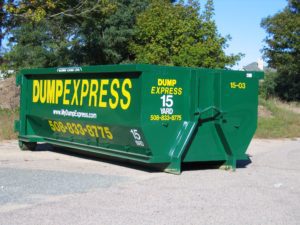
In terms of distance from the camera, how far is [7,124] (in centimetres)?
1797

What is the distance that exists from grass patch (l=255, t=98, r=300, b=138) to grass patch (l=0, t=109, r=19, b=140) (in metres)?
9.10

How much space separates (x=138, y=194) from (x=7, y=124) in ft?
34.1

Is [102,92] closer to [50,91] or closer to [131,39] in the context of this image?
[50,91]

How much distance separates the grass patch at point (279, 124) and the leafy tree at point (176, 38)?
16.0ft

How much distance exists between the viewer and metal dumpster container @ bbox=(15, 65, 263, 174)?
1057cm

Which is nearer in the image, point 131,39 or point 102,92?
point 102,92

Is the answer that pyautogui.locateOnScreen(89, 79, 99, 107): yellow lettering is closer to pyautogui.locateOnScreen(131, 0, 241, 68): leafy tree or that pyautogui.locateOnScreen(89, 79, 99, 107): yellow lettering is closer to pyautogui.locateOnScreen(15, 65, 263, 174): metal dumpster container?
pyautogui.locateOnScreen(15, 65, 263, 174): metal dumpster container

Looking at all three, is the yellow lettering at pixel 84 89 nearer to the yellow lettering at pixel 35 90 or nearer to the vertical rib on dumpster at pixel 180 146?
the yellow lettering at pixel 35 90

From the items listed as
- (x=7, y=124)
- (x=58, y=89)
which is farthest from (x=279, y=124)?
(x=58, y=89)

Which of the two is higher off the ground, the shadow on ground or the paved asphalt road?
the shadow on ground

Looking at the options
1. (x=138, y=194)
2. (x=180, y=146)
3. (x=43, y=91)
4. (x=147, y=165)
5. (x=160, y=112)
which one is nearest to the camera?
(x=138, y=194)

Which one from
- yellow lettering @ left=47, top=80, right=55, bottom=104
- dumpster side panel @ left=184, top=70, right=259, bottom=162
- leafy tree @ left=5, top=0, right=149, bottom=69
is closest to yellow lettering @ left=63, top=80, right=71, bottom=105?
yellow lettering @ left=47, top=80, right=55, bottom=104

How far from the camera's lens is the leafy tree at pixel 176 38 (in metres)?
30.9

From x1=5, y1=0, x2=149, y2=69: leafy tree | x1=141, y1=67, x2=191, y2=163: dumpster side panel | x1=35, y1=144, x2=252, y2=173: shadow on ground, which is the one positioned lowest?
x1=35, y1=144, x2=252, y2=173: shadow on ground
